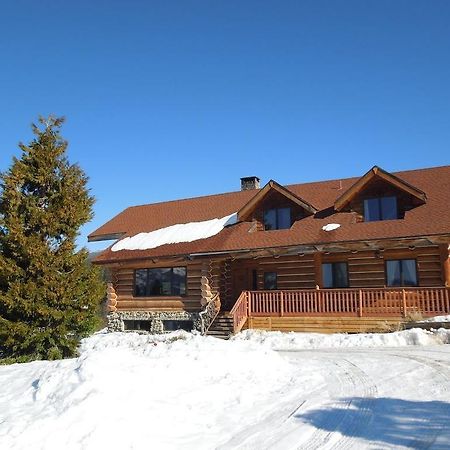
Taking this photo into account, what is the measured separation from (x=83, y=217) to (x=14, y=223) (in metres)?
1.99

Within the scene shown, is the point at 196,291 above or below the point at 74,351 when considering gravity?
above

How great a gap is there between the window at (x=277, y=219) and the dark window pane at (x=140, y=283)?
6277mm

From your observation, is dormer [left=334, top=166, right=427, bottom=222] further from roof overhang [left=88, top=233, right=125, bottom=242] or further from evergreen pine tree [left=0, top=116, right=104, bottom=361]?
roof overhang [left=88, top=233, right=125, bottom=242]

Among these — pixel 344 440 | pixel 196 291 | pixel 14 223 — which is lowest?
pixel 344 440

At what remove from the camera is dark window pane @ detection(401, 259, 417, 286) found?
18.4 metres

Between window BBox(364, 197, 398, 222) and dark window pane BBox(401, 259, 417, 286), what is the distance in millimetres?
1920

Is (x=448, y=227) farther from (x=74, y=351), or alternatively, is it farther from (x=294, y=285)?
(x=74, y=351)

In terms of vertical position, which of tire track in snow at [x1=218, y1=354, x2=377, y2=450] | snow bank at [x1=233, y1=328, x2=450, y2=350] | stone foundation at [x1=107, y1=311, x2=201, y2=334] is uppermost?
stone foundation at [x1=107, y1=311, x2=201, y2=334]

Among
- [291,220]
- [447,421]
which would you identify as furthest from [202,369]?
[291,220]

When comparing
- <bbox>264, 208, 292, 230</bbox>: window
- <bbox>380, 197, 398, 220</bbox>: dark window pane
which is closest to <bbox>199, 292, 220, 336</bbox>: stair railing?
<bbox>264, 208, 292, 230</bbox>: window

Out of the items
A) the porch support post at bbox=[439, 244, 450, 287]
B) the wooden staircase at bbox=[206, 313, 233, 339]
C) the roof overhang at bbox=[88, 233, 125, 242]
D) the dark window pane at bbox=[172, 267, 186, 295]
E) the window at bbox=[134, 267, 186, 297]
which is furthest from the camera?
the roof overhang at bbox=[88, 233, 125, 242]

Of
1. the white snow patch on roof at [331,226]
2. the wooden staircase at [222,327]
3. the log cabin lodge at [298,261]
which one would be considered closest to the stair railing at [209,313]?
the log cabin lodge at [298,261]

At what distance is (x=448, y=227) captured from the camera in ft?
55.1

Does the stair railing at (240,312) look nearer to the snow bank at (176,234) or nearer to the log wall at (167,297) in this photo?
the log wall at (167,297)
